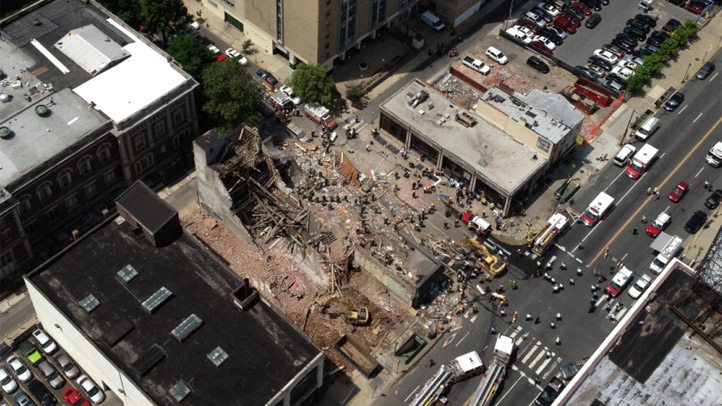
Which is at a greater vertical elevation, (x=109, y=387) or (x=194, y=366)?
(x=194, y=366)

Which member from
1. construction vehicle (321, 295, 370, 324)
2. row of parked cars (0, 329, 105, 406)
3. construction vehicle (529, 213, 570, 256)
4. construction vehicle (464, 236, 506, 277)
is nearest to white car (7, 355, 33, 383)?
row of parked cars (0, 329, 105, 406)

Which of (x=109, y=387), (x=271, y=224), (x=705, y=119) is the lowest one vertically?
(x=109, y=387)

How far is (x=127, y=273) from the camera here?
123312 millimetres

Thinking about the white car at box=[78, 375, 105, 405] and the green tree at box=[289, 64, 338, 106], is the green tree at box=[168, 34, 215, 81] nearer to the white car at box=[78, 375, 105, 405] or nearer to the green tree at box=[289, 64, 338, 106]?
the green tree at box=[289, 64, 338, 106]

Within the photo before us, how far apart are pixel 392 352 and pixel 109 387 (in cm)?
4220

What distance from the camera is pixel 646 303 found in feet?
389

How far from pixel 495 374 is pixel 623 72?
253ft

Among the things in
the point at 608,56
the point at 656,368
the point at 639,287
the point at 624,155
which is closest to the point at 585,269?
the point at 639,287

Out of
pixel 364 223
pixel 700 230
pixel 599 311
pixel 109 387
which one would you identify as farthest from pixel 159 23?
pixel 700 230

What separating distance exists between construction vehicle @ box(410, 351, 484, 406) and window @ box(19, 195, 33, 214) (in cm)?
6586

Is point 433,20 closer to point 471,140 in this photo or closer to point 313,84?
point 313,84

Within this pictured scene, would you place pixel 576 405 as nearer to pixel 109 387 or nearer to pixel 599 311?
pixel 599 311

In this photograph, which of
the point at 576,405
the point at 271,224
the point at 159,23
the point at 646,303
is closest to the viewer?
the point at 576,405

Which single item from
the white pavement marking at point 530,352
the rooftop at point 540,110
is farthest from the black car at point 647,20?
the white pavement marking at point 530,352
